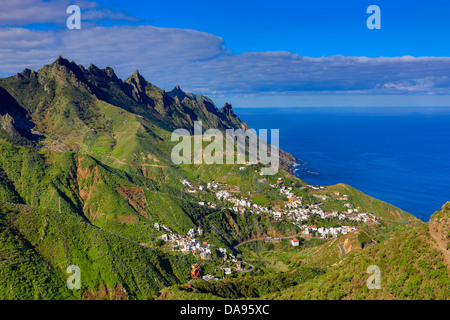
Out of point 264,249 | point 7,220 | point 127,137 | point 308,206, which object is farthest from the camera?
point 127,137

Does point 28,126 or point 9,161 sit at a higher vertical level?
point 28,126

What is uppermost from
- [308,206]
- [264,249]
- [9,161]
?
[9,161]

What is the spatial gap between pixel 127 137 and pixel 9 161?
232 ft

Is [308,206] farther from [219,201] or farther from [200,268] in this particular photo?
[200,268]

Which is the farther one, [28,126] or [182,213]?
[28,126]

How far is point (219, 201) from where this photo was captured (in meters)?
131

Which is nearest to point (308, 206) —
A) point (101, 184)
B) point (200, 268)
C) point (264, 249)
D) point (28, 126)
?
point (264, 249)

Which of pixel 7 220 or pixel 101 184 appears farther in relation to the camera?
pixel 101 184

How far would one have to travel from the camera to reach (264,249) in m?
104

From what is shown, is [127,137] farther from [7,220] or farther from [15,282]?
[15,282]
